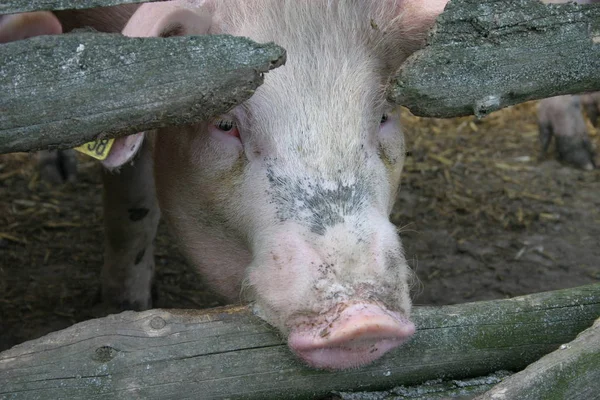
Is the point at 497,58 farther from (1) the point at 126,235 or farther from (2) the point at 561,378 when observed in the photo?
(1) the point at 126,235

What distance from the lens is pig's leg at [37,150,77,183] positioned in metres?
6.23

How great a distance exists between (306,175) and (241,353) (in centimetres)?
72

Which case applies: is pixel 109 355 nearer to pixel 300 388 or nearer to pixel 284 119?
pixel 300 388

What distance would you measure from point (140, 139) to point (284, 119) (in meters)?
0.57

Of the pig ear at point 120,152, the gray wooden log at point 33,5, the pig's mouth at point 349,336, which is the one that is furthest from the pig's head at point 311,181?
the gray wooden log at point 33,5

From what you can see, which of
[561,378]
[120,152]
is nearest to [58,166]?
[120,152]

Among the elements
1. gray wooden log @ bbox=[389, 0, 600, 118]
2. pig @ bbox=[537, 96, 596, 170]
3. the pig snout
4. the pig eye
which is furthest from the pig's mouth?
pig @ bbox=[537, 96, 596, 170]

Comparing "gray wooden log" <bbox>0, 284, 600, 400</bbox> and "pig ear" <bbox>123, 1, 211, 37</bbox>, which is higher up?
"pig ear" <bbox>123, 1, 211, 37</bbox>

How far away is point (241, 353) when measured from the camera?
98.7 inches

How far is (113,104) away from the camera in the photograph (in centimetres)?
229

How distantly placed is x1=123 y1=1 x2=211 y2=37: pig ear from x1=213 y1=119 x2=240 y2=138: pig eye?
1.16ft

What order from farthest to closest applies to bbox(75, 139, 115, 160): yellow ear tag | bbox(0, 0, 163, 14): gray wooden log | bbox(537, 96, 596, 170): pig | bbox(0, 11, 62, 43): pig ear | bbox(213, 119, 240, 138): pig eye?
bbox(537, 96, 596, 170): pig < bbox(213, 119, 240, 138): pig eye < bbox(75, 139, 115, 160): yellow ear tag < bbox(0, 11, 62, 43): pig ear < bbox(0, 0, 163, 14): gray wooden log

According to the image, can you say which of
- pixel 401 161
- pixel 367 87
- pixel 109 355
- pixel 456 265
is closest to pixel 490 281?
pixel 456 265

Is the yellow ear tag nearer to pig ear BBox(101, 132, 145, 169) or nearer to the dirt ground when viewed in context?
pig ear BBox(101, 132, 145, 169)
